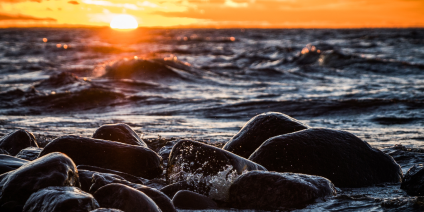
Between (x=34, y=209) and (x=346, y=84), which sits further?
(x=346, y=84)

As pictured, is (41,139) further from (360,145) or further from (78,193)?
(360,145)

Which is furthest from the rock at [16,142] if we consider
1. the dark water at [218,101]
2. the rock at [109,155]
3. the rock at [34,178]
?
the rock at [34,178]

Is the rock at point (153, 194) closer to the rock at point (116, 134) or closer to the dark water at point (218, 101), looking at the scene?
the dark water at point (218, 101)

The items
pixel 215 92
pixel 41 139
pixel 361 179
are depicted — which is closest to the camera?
pixel 361 179

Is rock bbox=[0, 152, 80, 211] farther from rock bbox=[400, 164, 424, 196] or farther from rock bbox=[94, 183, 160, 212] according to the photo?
rock bbox=[400, 164, 424, 196]

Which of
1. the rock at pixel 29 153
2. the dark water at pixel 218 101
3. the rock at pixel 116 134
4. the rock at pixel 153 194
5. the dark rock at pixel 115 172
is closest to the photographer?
the rock at pixel 153 194

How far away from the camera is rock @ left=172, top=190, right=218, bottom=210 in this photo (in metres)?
3.11

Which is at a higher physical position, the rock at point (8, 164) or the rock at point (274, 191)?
the rock at point (8, 164)

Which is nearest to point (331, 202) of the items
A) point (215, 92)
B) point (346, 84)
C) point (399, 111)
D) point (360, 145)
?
point (360, 145)

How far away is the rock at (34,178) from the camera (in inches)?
106

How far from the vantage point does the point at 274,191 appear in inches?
125

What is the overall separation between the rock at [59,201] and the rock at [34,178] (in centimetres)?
9

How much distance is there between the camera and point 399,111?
7.82 meters

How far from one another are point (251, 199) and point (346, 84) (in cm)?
1016
